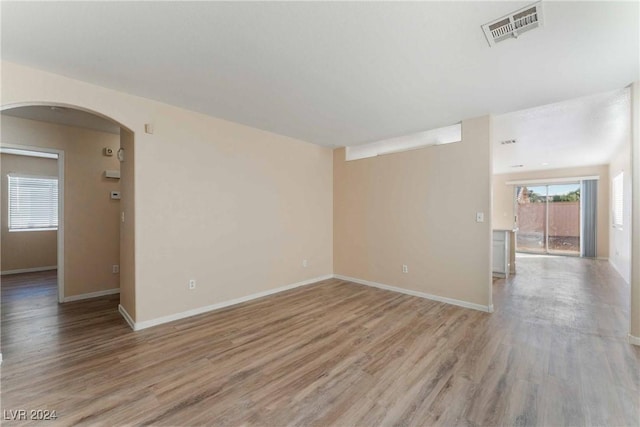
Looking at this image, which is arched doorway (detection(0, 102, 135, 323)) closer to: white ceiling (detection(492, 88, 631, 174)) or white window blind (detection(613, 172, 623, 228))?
white ceiling (detection(492, 88, 631, 174))

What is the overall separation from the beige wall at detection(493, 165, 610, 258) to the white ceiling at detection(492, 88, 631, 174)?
0.63 metres

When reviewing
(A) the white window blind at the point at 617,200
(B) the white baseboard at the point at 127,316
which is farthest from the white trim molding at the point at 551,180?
(B) the white baseboard at the point at 127,316

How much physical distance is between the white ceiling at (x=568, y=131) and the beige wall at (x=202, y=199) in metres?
3.49

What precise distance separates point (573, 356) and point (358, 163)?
152 inches

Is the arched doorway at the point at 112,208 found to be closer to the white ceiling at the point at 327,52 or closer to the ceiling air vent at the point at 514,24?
the white ceiling at the point at 327,52

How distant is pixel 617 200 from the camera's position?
6.07 metres

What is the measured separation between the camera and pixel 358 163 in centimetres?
507

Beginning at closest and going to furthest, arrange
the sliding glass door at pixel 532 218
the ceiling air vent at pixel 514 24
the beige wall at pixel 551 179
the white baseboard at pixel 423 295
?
the ceiling air vent at pixel 514 24
the white baseboard at pixel 423 295
the beige wall at pixel 551 179
the sliding glass door at pixel 532 218

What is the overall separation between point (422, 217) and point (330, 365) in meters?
2.75

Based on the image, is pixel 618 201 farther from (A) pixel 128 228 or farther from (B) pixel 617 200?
(A) pixel 128 228

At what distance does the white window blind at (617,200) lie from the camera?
18.6 feet

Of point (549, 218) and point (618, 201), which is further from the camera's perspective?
point (549, 218)

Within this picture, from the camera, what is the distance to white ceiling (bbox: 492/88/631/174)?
332 cm

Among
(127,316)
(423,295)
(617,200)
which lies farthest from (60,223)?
(617,200)
